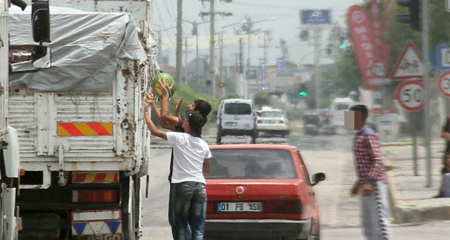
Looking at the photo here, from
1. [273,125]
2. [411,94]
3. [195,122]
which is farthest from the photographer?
[273,125]

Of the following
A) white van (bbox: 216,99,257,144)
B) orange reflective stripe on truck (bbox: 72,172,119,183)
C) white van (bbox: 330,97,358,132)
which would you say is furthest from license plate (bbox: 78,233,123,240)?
white van (bbox: 330,97,358,132)

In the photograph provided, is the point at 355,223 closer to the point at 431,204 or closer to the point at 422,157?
the point at 431,204

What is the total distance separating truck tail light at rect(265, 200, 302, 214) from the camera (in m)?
12.1

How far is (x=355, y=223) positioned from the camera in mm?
17125

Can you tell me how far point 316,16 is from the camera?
88688 millimetres

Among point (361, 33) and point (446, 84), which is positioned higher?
point (361, 33)

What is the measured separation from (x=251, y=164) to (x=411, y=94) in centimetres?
777

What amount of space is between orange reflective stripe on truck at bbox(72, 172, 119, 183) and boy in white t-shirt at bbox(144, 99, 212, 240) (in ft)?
3.17

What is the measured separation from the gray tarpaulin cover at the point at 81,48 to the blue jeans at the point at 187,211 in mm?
1363

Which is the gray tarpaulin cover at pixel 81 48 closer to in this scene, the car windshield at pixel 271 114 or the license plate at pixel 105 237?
the license plate at pixel 105 237

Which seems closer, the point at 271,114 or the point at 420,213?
the point at 420,213

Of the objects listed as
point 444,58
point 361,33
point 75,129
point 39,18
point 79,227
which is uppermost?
point 361,33

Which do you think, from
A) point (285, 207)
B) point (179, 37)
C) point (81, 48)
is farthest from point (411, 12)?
point (179, 37)

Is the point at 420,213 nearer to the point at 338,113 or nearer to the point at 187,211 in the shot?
the point at 187,211
